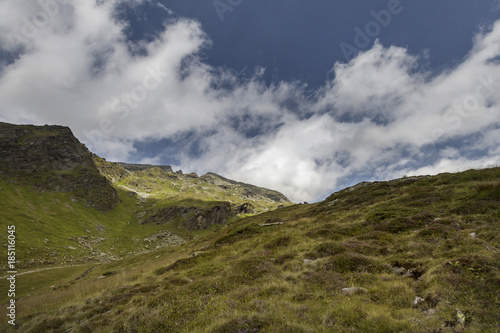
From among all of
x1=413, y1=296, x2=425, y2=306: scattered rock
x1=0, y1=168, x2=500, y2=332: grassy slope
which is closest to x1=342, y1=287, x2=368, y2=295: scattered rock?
x1=0, y1=168, x2=500, y2=332: grassy slope

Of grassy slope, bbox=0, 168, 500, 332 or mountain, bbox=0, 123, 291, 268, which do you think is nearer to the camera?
grassy slope, bbox=0, 168, 500, 332

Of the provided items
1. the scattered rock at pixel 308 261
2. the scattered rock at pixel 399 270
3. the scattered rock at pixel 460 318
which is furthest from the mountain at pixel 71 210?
the scattered rock at pixel 460 318

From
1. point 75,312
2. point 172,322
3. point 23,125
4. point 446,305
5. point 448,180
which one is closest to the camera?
point 446,305

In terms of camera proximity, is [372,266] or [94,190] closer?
[372,266]

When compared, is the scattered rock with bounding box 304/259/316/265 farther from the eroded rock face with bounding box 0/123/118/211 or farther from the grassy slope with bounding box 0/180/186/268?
the eroded rock face with bounding box 0/123/118/211

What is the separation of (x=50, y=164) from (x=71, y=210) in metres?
52.9

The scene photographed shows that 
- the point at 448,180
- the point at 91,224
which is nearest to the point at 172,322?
the point at 448,180

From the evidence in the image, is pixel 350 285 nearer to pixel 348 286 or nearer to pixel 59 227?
pixel 348 286

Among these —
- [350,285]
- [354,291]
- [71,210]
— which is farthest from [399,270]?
[71,210]

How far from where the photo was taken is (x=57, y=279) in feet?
151

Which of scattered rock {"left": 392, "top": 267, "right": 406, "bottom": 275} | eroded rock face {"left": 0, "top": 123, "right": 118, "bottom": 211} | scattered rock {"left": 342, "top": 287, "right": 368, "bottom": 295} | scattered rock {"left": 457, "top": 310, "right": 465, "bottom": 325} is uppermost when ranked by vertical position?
eroded rock face {"left": 0, "top": 123, "right": 118, "bottom": 211}

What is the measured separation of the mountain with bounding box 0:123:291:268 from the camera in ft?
251

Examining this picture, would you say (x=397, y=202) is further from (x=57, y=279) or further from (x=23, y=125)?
(x=23, y=125)

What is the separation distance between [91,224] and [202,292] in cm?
12611
